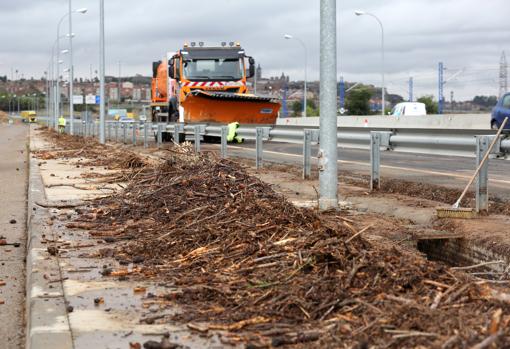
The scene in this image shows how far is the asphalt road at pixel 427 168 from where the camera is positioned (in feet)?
35.6

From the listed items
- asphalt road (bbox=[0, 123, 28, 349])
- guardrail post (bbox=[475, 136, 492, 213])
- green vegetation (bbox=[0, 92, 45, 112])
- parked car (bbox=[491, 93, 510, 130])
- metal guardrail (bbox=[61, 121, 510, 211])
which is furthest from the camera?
green vegetation (bbox=[0, 92, 45, 112])

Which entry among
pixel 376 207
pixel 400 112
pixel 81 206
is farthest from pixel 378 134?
pixel 400 112

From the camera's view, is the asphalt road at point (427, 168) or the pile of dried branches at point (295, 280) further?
the asphalt road at point (427, 168)

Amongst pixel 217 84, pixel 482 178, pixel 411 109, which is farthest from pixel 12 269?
pixel 411 109

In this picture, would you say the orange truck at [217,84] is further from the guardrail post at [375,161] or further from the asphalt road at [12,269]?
the guardrail post at [375,161]

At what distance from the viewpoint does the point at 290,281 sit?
14.5 feet

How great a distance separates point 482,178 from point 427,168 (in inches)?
254

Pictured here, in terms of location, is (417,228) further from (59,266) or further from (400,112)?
(400,112)

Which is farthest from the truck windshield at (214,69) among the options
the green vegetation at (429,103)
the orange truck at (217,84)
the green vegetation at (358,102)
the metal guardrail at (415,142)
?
the green vegetation at (429,103)

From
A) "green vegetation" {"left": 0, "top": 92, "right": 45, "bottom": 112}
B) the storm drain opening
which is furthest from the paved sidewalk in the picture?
"green vegetation" {"left": 0, "top": 92, "right": 45, "bottom": 112}

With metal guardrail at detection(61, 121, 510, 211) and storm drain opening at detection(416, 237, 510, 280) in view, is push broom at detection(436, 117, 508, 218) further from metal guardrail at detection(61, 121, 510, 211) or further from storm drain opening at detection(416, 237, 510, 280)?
storm drain opening at detection(416, 237, 510, 280)

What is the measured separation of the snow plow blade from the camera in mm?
23531

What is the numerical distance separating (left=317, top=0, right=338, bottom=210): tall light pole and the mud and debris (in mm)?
868

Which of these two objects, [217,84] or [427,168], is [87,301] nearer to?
[427,168]
